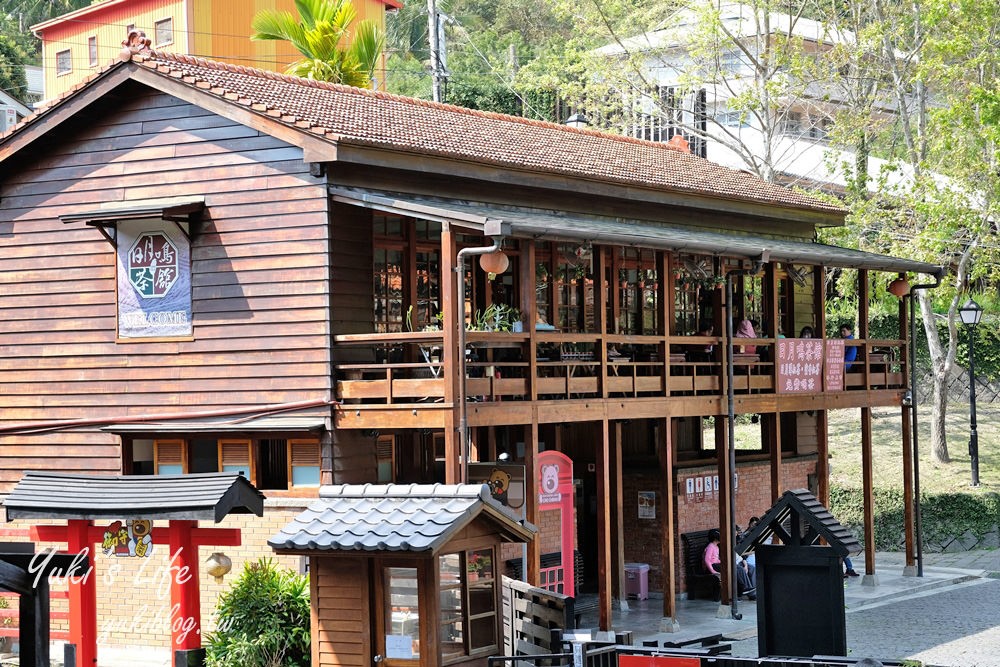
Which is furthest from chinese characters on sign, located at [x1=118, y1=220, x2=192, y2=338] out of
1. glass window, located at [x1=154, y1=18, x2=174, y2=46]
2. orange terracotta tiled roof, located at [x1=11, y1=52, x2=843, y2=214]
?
glass window, located at [x1=154, y1=18, x2=174, y2=46]

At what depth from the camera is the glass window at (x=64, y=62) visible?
1757 inches

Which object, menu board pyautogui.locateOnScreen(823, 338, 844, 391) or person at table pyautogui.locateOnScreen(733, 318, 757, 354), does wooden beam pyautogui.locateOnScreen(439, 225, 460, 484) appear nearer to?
person at table pyautogui.locateOnScreen(733, 318, 757, 354)

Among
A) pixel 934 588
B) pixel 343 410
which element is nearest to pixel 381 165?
pixel 343 410

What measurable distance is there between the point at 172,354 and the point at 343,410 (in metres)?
2.76

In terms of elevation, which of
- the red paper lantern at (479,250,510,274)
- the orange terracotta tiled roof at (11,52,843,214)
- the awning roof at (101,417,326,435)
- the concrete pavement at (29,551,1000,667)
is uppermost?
the orange terracotta tiled roof at (11,52,843,214)

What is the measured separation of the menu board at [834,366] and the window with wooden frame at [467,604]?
1164 cm

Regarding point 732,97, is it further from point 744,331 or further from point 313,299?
point 313,299

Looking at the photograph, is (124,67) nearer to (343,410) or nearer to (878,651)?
(343,410)

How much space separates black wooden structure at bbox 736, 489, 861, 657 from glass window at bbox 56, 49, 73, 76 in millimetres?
36394

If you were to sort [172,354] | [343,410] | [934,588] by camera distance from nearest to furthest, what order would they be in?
[343,410] < [172,354] < [934,588]

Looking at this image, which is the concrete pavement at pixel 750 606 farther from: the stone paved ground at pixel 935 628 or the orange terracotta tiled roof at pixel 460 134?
the orange terracotta tiled roof at pixel 460 134

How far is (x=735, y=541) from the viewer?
21.5 m

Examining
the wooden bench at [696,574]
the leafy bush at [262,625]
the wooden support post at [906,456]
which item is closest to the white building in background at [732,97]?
the wooden support post at [906,456]

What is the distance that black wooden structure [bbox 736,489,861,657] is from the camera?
43.2 ft
